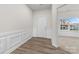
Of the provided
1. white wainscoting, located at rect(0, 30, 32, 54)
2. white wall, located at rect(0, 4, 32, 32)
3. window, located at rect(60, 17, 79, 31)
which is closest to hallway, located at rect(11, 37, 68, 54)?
white wainscoting, located at rect(0, 30, 32, 54)

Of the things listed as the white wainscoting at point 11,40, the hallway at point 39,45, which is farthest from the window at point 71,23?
the white wainscoting at point 11,40

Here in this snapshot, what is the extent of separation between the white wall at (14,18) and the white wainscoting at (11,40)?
0.45 ft

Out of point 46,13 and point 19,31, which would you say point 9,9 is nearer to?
point 19,31

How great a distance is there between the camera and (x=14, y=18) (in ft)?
8.61

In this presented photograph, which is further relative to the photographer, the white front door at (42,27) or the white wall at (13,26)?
the white front door at (42,27)

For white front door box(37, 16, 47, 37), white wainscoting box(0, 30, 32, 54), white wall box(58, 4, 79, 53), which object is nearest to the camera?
white wainscoting box(0, 30, 32, 54)

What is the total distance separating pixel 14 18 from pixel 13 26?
0.81ft

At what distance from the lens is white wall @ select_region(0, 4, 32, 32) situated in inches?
87.9

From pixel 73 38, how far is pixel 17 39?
1654 mm

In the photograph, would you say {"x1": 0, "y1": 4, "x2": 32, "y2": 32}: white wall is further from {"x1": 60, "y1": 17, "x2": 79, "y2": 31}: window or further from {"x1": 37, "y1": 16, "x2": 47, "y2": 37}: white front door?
{"x1": 60, "y1": 17, "x2": 79, "y2": 31}: window

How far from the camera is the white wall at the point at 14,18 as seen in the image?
2.23m

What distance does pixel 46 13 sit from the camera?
2.62 m

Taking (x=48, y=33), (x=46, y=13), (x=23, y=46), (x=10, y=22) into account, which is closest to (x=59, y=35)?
(x=48, y=33)

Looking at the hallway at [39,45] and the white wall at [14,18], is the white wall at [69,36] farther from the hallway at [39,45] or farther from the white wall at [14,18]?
the white wall at [14,18]
